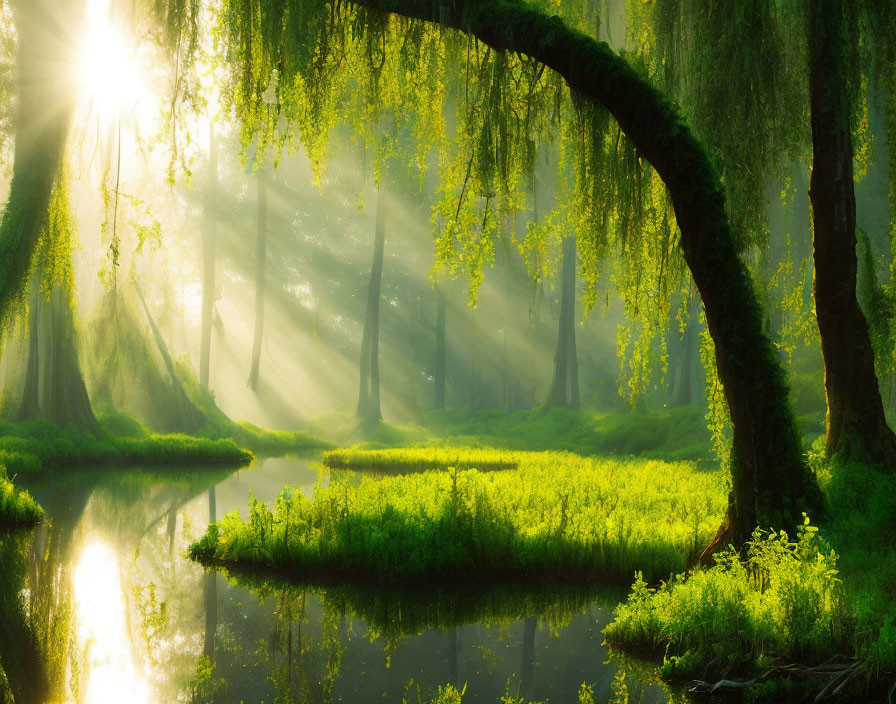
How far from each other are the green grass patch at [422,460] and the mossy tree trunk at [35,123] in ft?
34.2

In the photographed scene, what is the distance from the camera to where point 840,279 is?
8.49 m

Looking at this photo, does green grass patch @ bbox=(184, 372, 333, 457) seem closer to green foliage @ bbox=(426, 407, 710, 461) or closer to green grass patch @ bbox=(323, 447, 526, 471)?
green foliage @ bbox=(426, 407, 710, 461)

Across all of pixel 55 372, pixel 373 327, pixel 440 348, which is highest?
pixel 373 327

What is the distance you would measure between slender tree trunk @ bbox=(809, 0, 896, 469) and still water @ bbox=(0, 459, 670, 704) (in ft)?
11.3

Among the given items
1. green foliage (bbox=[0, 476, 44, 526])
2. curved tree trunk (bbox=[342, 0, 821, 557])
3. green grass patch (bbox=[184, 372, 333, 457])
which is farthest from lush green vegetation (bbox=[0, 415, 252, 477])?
curved tree trunk (bbox=[342, 0, 821, 557])

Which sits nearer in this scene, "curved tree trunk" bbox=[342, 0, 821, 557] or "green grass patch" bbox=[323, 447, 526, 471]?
"curved tree trunk" bbox=[342, 0, 821, 557]

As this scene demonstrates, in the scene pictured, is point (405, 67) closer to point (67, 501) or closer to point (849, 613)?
point (849, 613)

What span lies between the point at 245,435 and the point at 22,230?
1806cm

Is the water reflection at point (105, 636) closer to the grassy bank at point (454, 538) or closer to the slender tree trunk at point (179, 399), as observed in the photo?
the grassy bank at point (454, 538)

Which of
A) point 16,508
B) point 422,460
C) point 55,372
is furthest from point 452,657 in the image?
point 55,372

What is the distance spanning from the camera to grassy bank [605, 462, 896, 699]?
183 inches

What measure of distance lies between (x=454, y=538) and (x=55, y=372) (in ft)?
48.2

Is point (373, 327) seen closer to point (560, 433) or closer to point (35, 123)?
point (560, 433)

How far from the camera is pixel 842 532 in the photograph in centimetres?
685
